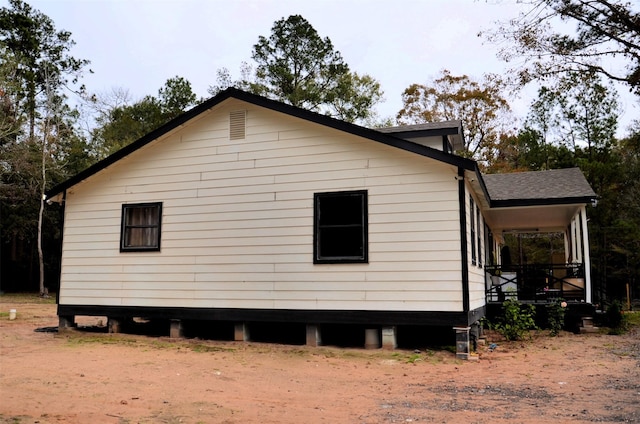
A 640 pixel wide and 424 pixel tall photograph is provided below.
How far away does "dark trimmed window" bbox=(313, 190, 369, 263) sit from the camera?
9484mm

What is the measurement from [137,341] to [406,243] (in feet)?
18.5

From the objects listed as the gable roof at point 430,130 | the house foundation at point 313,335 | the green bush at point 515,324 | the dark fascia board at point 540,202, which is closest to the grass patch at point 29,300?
the house foundation at point 313,335

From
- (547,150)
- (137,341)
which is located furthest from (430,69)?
(137,341)

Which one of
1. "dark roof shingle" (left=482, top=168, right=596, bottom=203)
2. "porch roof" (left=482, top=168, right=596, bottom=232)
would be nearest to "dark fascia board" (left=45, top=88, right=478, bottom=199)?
"porch roof" (left=482, top=168, right=596, bottom=232)

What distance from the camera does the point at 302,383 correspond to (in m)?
6.90

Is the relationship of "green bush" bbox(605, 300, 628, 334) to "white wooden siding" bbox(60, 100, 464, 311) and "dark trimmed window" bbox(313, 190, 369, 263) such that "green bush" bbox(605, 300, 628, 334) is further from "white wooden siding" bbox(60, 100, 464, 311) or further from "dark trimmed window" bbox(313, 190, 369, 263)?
"dark trimmed window" bbox(313, 190, 369, 263)

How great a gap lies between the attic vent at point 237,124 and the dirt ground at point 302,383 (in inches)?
165

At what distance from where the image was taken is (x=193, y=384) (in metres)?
6.62

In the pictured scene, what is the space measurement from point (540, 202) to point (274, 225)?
6.85 metres

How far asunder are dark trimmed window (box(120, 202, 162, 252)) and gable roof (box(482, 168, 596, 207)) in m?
8.11

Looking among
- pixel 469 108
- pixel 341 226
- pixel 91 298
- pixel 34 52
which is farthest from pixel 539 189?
pixel 34 52

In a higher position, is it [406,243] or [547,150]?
[547,150]

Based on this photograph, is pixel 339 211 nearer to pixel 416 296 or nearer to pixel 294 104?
pixel 416 296

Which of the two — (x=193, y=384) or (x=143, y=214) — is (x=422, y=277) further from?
(x=143, y=214)
